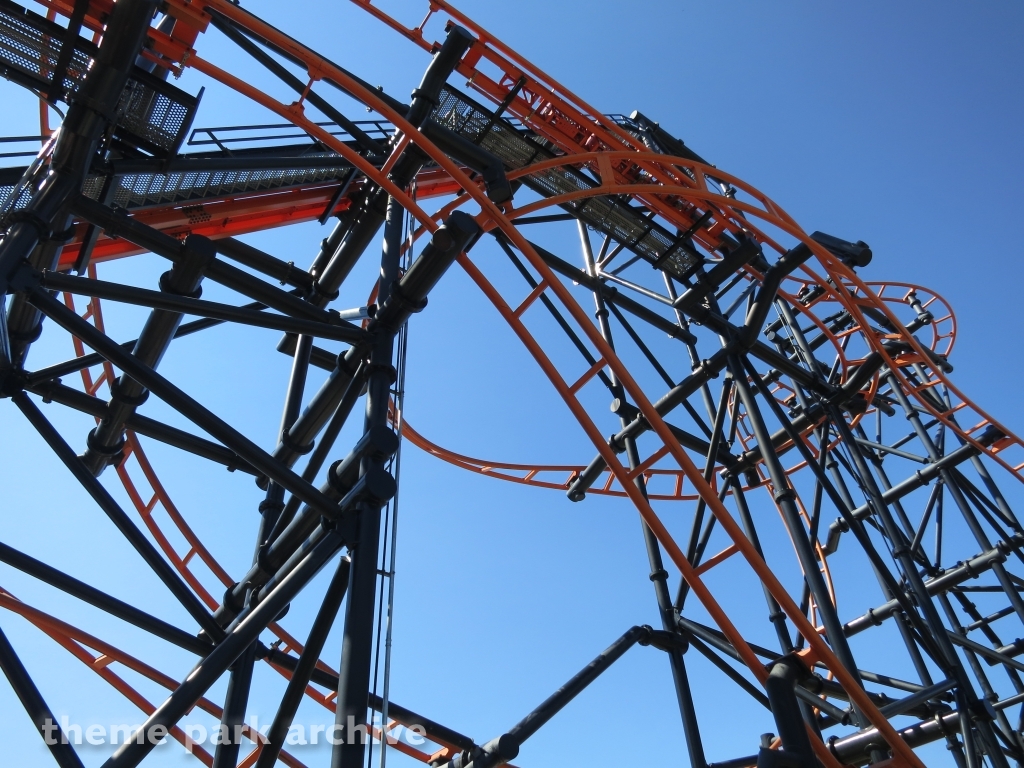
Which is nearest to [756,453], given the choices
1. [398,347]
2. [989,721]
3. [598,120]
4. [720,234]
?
[720,234]

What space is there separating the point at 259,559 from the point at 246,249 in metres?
3.39

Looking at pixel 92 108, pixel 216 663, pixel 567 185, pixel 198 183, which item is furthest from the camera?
pixel 567 185

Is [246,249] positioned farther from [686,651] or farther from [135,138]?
[686,651]

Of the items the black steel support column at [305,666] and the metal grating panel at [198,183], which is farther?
the metal grating panel at [198,183]

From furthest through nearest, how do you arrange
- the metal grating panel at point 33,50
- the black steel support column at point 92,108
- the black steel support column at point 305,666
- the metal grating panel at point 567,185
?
1. the metal grating panel at point 567,185
2. the metal grating panel at point 33,50
3. the black steel support column at point 92,108
4. the black steel support column at point 305,666

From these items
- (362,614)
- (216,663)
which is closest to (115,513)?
(216,663)

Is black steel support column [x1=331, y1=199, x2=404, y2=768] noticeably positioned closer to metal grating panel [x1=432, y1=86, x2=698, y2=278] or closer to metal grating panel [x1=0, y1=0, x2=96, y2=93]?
metal grating panel [x1=0, y1=0, x2=96, y2=93]

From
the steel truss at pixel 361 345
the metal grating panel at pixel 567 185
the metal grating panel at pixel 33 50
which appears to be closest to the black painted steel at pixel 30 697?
the steel truss at pixel 361 345

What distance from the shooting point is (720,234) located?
1123 centimetres

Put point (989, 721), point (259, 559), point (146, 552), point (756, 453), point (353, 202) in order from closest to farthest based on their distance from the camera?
point (146, 552) < point (259, 559) < point (989, 721) < point (353, 202) < point (756, 453)

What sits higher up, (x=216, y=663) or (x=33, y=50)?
(x=33, y=50)

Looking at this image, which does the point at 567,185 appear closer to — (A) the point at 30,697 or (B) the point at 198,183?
(B) the point at 198,183

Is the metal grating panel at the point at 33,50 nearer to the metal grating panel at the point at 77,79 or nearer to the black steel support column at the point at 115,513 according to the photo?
the metal grating panel at the point at 77,79

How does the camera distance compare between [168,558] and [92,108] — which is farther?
[168,558]
